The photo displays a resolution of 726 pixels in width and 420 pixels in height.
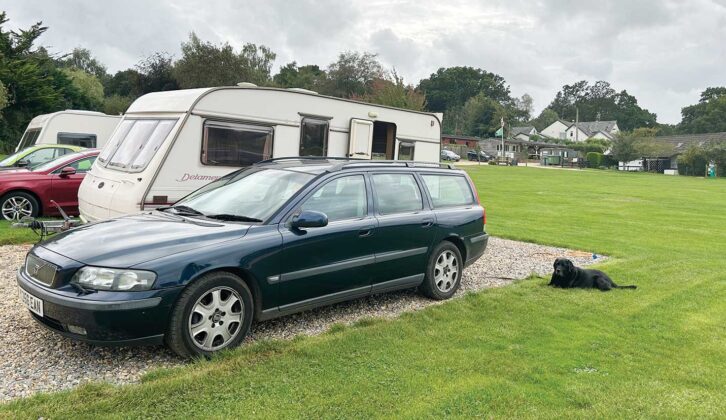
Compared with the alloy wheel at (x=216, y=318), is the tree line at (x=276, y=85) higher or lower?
higher

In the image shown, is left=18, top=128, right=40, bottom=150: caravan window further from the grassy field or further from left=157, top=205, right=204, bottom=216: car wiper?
the grassy field

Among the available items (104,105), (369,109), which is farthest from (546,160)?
(369,109)

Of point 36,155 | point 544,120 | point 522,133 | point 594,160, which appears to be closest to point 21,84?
point 36,155

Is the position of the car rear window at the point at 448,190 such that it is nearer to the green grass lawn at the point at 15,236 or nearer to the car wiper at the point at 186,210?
Answer: the car wiper at the point at 186,210

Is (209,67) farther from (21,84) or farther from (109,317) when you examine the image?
(109,317)

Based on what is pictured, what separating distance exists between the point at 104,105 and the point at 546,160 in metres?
53.7

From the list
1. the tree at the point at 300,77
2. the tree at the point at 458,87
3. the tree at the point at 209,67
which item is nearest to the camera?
the tree at the point at 209,67

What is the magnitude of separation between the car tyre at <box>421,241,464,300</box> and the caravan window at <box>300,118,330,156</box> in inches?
160

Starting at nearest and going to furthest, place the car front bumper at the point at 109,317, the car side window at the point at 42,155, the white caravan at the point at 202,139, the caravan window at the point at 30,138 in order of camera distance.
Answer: the car front bumper at the point at 109,317 < the white caravan at the point at 202,139 < the car side window at the point at 42,155 < the caravan window at the point at 30,138

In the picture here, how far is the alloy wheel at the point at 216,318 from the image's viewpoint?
4.27 meters

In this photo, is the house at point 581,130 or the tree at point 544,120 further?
the tree at point 544,120

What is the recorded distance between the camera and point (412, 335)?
16.4 ft

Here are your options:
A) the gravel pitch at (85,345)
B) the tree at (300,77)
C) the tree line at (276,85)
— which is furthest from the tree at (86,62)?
the gravel pitch at (85,345)

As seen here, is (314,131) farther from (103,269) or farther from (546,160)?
(546,160)
